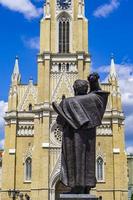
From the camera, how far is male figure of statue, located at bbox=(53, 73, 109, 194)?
22.2ft

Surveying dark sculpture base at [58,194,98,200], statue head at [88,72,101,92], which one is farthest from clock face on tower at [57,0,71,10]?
dark sculpture base at [58,194,98,200]

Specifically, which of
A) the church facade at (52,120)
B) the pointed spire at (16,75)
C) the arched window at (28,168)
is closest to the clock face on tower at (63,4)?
the church facade at (52,120)

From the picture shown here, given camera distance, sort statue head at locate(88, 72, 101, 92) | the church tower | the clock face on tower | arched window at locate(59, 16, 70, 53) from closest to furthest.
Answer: statue head at locate(88, 72, 101, 92), the church tower, arched window at locate(59, 16, 70, 53), the clock face on tower

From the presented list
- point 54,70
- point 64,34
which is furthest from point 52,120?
point 64,34

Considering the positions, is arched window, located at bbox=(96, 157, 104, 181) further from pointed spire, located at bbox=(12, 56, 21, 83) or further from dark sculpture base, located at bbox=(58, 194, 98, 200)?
dark sculpture base, located at bbox=(58, 194, 98, 200)

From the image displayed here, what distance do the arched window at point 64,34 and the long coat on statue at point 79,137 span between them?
150ft

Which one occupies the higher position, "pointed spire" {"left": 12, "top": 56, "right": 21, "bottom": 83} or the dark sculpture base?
"pointed spire" {"left": 12, "top": 56, "right": 21, "bottom": 83}

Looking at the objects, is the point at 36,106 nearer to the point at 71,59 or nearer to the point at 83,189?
the point at 71,59

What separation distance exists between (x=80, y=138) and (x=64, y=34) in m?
47.2

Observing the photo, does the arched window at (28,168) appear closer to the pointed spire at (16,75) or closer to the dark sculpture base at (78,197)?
the pointed spire at (16,75)

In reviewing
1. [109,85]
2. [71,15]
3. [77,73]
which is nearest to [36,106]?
[77,73]

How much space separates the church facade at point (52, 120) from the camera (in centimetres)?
4709

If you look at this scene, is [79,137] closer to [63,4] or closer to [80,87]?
[80,87]

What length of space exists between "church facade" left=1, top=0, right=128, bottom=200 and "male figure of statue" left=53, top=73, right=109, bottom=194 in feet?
130
